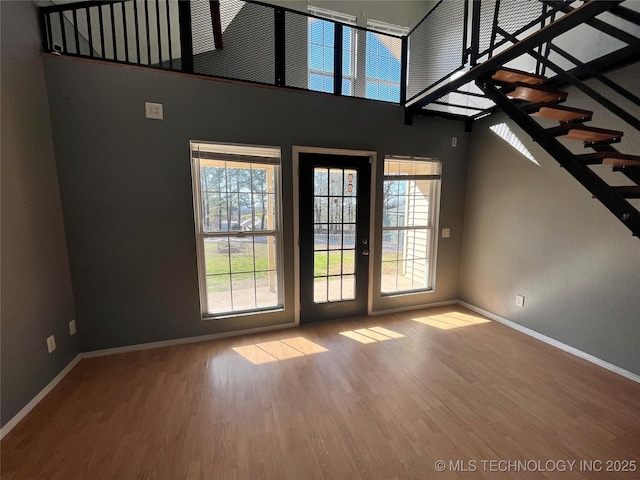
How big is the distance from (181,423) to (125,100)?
2638 millimetres

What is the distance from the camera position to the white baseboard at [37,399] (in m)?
1.59

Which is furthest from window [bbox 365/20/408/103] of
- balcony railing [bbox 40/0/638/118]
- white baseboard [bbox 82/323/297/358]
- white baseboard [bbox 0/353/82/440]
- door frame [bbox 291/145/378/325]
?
white baseboard [bbox 0/353/82/440]

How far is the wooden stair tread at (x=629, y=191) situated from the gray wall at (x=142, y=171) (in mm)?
2360

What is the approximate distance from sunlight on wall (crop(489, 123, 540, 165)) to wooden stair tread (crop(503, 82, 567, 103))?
2.71 feet

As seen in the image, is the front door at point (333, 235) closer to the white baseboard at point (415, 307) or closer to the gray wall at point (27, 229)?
the white baseboard at point (415, 307)

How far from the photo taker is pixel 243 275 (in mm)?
2846

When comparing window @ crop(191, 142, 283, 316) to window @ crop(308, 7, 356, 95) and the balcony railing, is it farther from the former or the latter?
window @ crop(308, 7, 356, 95)

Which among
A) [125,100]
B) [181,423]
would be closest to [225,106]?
[125,100]

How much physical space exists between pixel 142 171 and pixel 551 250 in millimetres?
4182

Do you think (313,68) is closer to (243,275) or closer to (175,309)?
(243,275)

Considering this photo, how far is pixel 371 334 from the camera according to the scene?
288cm

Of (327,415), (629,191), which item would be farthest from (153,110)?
(629,191)

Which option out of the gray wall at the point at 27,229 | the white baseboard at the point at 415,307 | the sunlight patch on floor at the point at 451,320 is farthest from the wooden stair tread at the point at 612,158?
the gray wall at the point at 27,229

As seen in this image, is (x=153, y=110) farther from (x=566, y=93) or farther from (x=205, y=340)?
(x=566, y=93)
